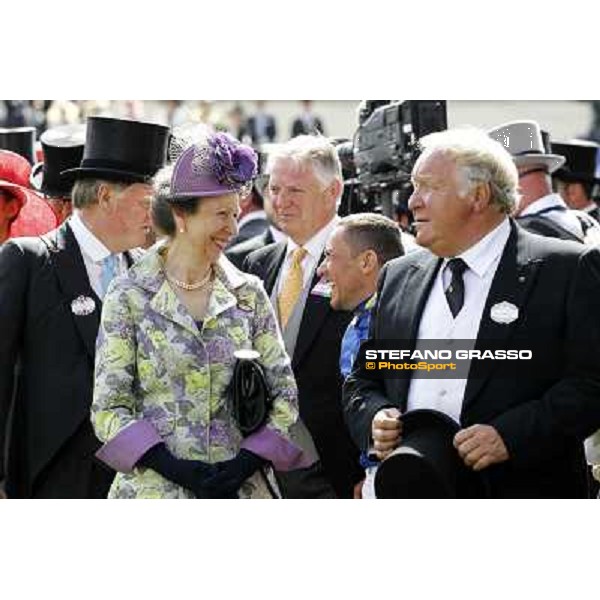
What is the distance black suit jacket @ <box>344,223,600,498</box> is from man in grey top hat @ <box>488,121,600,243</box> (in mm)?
350

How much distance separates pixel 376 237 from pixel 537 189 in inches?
32.4

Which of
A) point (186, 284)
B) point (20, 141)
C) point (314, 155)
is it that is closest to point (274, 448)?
point (186, 284)

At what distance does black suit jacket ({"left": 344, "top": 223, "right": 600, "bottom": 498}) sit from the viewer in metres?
5.27

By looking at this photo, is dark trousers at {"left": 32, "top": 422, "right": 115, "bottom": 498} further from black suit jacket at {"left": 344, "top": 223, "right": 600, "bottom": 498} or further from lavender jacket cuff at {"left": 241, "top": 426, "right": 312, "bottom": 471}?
black suit jacket at {"left": 344, "top": 223, "right": 600, "bottom": 498}

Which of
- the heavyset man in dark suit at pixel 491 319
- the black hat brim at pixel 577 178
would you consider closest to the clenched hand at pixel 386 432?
the heavyset man in dark suit at pixel 491 319

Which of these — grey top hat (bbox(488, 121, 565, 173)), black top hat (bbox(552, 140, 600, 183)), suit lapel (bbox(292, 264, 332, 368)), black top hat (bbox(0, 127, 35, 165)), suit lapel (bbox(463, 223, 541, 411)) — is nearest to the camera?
suit lapel (bbox(463, 223, 541, 411))

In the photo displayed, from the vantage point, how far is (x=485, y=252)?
5426 mm

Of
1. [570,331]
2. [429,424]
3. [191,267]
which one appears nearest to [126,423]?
[191,267]

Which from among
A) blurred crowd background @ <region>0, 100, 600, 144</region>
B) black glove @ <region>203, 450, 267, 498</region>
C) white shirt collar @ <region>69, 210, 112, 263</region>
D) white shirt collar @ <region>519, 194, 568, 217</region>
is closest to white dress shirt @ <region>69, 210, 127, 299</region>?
white shirt collar @ <region>69, 210, 112, 263</region>

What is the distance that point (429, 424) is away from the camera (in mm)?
5309

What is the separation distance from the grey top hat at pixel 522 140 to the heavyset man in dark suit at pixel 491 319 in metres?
0.10

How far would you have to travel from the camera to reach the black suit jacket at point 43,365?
5.54m

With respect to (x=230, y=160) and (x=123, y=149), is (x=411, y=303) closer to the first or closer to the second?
(x=230, y=160)

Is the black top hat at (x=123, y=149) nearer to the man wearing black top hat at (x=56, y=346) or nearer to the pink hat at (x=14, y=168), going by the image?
the man wearing black top hat at (x=56, y=346)
